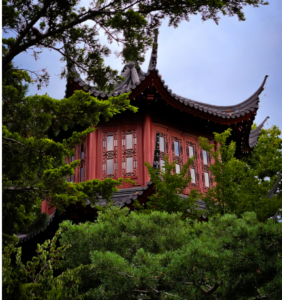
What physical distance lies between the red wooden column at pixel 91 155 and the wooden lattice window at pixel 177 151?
2.05 meters

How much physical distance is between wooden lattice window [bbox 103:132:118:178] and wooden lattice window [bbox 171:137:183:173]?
1521mm

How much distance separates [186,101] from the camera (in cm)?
1041

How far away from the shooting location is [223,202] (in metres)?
7.43

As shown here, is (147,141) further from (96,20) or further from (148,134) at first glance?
(96,20)

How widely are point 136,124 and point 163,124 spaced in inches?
29.2

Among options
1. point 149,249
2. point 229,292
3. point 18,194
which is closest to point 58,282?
point 149,249

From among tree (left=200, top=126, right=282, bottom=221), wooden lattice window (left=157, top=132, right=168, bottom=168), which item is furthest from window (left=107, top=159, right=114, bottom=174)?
tree (left=200, top=126, right=282, bottom=221)

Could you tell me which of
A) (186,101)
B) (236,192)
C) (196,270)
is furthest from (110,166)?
→ (196,270)

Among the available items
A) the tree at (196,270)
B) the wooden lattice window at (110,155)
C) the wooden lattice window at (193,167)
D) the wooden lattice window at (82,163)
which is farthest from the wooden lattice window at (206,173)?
the tree at (196,270)

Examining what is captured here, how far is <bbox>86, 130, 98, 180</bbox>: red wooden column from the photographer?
10.0 m

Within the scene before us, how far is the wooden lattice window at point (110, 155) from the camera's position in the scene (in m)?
9.98

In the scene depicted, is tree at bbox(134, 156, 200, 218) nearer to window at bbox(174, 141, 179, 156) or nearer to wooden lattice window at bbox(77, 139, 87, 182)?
window at bbox(174, 141, 179, 156)

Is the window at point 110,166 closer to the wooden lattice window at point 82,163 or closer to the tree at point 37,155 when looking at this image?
the wooden lattice window at point 82,163

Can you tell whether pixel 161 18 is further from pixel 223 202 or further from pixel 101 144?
pixel 101 144
